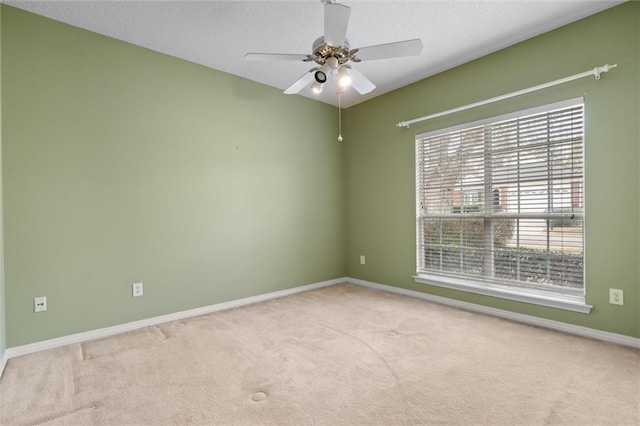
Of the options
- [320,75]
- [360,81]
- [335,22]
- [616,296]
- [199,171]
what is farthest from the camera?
[199,171]

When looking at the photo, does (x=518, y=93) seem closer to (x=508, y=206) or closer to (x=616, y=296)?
(x=508, y=206)

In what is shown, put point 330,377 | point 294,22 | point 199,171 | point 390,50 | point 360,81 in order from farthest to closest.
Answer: point 199,171, point 360,81, point 294,22, point 390,50, point 330,377

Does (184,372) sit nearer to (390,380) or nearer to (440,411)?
(390,380)

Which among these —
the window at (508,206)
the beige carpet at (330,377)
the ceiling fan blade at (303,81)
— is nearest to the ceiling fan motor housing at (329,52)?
the ceiling fan blade at (303,81)

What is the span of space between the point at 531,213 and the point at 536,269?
51cm

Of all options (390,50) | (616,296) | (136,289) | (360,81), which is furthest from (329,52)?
(616,296)

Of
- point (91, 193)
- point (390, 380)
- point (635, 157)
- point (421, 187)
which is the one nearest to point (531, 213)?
point (635, 157)

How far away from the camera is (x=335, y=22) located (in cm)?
187

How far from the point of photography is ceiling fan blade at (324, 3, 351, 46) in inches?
69.3

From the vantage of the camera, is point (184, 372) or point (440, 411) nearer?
point (440, 411)

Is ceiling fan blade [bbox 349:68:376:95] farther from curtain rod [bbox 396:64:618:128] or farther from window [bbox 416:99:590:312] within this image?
window [bbox 416:99:590:312]

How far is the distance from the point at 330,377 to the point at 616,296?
227 centimetres

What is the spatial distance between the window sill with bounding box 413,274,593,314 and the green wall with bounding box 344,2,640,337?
0.06m

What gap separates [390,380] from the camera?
1.92 m
